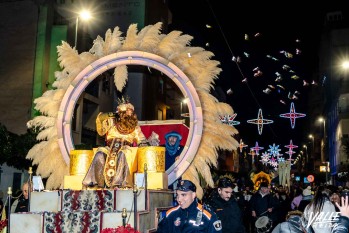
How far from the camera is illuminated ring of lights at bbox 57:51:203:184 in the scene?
988cm

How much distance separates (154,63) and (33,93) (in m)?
18.0

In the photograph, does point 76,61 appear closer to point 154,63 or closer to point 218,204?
point 154,63

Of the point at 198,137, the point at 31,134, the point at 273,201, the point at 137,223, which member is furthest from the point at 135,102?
the point at 137,223

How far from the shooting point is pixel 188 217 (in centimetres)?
530

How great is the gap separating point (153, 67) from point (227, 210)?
3.86 m

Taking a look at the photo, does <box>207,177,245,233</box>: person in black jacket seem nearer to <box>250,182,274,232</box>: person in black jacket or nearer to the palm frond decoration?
the palm frond decoration

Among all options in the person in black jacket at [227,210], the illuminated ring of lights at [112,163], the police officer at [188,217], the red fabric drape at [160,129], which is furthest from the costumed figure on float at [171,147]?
the police officer at [188,217]

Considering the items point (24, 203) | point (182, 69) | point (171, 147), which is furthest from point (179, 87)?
point (24, 203)

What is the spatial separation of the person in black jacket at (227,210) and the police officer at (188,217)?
2.58 m

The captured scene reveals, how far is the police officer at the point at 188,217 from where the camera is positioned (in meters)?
5.24

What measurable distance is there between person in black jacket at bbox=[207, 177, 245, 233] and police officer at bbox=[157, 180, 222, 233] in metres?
2.58

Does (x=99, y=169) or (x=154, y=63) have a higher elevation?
(x=154, y=63)

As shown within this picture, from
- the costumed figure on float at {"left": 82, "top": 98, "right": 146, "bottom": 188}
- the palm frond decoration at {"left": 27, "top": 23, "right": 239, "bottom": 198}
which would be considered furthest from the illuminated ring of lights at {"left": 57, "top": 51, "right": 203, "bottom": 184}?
the costumed figure on float at {"left": 82, "top": 98, "right": 146, "bottom": 188}

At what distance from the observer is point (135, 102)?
3778 cm
